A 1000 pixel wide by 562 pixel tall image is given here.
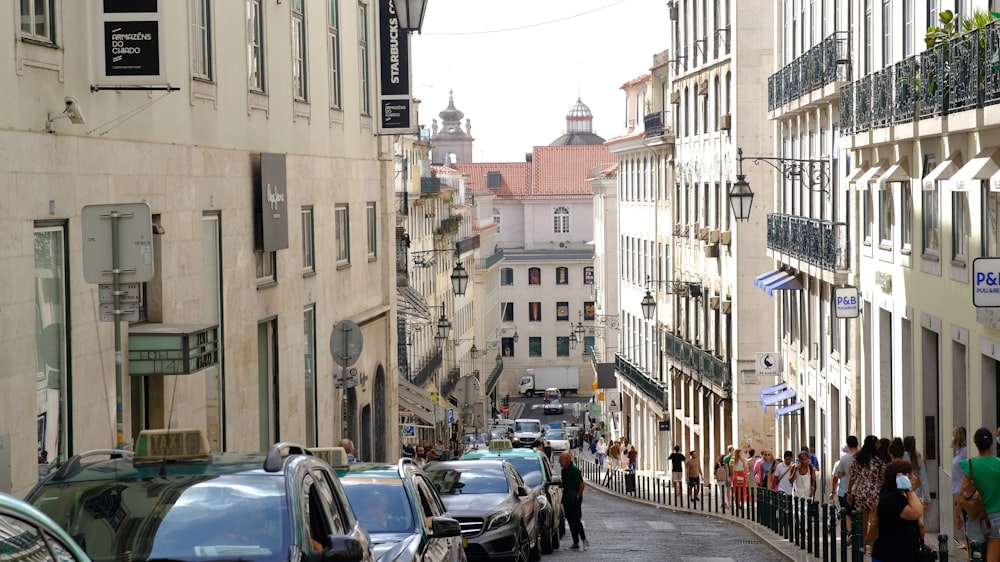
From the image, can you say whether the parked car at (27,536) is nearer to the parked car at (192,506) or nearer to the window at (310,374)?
the parked car at (192,506)

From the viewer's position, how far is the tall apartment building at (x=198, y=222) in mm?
14156

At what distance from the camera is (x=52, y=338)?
15.0m

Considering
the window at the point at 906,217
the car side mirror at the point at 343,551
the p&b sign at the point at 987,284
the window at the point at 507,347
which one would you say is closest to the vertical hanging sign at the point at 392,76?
the window at the point at 906,217

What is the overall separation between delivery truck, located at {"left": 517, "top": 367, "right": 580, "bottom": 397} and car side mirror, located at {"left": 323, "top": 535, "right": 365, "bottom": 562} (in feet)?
362

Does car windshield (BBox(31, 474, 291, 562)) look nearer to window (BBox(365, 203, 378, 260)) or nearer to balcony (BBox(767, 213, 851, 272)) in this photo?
window (BBox(365, 203, 378, 260))

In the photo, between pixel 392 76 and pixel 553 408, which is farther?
pixel 553 408

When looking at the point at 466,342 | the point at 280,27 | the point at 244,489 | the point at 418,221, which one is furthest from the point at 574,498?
the point at 466,342

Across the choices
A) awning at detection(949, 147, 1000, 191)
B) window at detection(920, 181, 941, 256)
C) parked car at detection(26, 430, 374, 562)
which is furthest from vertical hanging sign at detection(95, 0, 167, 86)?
window at detection(920, 181, 941, 256)

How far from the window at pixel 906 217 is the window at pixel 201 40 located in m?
11.4

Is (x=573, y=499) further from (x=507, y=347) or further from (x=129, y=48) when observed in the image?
(x=507, y=347)

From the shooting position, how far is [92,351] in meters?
15.9

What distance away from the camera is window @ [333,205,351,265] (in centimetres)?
2886

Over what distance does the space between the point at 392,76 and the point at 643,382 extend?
3695cm

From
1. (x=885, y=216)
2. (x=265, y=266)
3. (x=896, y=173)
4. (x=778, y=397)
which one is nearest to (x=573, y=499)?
(x=265, y=266)
